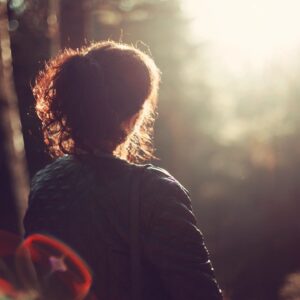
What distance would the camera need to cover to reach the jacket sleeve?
1.54 metres

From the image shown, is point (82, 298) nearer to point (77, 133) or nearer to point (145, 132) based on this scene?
point (77, 133)

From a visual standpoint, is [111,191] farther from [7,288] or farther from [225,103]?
[225,103]

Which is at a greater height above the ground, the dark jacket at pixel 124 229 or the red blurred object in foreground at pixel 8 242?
the dark jacket at pixel 124 229

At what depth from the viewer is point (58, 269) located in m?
1.67

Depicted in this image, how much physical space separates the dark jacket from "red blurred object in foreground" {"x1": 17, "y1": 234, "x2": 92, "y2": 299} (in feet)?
0.08

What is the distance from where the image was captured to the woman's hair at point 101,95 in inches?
67.1

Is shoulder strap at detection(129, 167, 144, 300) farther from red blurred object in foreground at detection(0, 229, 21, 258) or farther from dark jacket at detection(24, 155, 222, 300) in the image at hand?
red blurred object in foreground at detection(0, 229, 21, 258)

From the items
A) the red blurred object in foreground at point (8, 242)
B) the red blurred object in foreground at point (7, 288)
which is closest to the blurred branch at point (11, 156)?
the red blurred object in foreground at point (8, 242)

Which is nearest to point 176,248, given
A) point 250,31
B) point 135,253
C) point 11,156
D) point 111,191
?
point 135,253

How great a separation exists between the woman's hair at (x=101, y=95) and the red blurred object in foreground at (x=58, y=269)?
0.31 meters

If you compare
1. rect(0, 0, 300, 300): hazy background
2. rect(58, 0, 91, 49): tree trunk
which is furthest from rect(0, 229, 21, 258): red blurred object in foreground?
rect(0, 0, 300, 300): hazy background

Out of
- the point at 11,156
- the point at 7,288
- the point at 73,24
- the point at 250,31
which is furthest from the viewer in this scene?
the point at 250,31

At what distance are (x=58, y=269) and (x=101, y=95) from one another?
0.52m

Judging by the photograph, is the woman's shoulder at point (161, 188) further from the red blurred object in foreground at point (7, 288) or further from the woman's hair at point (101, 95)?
the red blurred object in foreground at point (7, 288)
